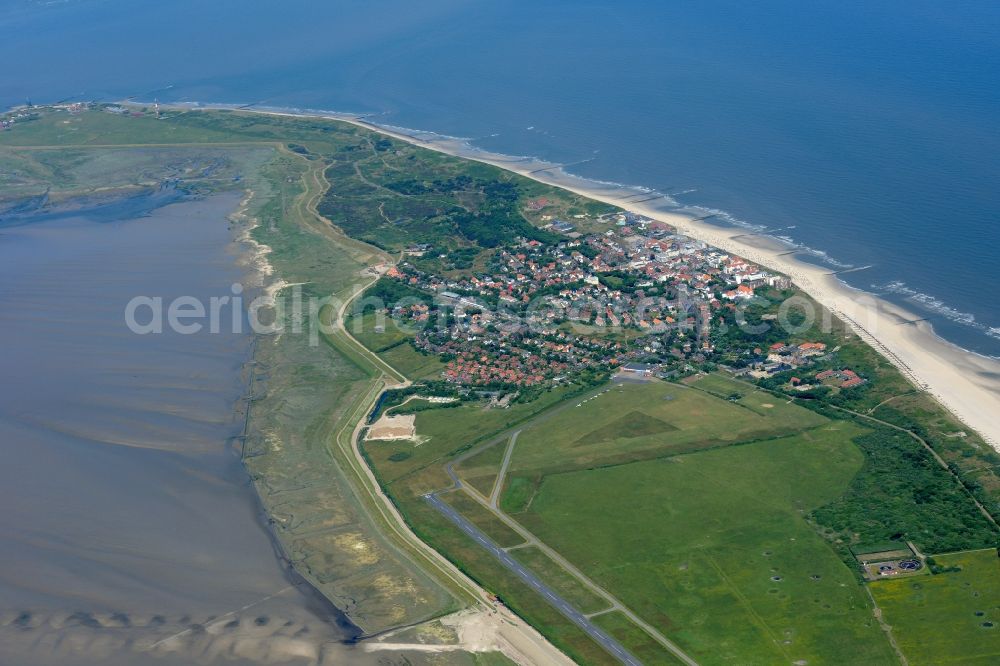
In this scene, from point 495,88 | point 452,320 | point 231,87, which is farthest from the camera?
point 231,87

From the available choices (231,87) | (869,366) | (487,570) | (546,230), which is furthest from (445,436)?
(231,87)

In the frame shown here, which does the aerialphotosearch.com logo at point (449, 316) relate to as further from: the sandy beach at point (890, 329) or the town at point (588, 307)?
Answer: the sandy beach at point (890, 329)

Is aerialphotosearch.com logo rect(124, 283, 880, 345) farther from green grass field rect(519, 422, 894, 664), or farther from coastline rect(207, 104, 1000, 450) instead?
green grass field rect(519, 422, 894, 664)

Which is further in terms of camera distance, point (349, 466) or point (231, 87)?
point (231, 87)

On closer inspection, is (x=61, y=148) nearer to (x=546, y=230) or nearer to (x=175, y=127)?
(x=175, y=127)

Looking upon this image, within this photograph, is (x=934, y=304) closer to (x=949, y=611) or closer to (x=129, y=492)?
(x=949, y=611)

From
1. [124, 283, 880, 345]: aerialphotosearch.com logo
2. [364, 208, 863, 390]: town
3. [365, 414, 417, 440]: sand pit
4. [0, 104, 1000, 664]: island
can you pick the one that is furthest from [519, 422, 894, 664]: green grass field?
[124, 283, 880, 345]: aerialphotosearch.com logo
